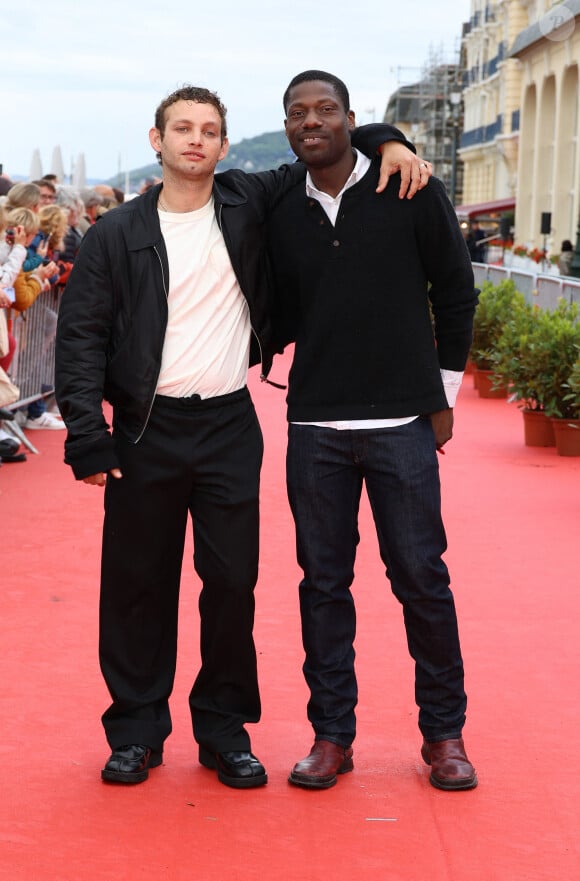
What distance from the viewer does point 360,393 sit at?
15.1 ft

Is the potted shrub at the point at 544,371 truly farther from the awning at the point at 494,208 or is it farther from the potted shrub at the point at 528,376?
the awning at the point at 494,208

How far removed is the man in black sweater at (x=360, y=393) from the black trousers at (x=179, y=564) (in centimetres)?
19

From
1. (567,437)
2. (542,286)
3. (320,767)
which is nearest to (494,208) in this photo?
(542,286)

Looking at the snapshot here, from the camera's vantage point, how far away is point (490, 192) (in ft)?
271

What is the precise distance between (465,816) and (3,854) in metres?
1.35

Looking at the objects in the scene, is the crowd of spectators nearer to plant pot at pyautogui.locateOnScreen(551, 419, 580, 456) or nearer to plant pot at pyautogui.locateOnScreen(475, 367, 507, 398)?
plant pot at pyautogui.locateOnScreen(551, 419, 580, 456)

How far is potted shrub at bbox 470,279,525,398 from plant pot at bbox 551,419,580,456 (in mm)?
4735

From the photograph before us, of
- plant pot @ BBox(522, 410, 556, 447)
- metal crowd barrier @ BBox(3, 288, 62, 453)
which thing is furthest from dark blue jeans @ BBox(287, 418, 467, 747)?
plant pot @ BBox(522, 410, 556, 447)

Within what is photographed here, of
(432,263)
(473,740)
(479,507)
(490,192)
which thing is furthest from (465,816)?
(490,192)

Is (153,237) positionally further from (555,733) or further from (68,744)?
(555,733)

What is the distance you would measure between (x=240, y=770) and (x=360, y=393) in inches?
48.7

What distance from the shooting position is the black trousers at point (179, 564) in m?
4.66

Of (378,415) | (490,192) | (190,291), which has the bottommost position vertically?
(490,192)

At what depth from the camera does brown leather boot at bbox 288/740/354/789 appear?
464 centimetres
